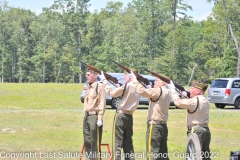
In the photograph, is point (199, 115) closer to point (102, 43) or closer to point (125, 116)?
point (125, 116)

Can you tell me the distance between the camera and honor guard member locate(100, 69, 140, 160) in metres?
10.8

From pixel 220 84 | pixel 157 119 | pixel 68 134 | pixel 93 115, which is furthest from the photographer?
pixel 220 84

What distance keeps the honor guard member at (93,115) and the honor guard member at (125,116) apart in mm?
213

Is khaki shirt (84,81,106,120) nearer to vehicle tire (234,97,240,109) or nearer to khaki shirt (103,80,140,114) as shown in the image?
khaki shirt (103,80,140,114)

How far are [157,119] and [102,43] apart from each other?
76.7m

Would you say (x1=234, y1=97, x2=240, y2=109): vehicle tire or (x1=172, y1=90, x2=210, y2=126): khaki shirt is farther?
(x1=234, y1=97, x2=240, y2=109): vehicle tire

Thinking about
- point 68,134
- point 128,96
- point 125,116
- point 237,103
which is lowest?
point 68,134

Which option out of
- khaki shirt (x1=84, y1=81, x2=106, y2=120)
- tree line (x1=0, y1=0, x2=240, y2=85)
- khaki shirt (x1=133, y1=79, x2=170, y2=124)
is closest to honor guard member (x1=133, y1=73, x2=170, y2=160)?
khaki shirt (x1=133, y1=79, x2=170, y2=124)

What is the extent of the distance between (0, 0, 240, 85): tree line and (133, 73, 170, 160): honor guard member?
54348 millimetres

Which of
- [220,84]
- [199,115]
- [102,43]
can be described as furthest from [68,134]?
[102,43]

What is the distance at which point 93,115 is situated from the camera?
10.8 meters

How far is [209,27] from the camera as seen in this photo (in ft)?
182

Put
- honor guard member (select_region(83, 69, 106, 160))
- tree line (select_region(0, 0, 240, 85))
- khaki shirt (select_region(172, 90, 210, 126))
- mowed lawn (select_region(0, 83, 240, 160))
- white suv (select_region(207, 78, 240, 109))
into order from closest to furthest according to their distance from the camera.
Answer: khaki shirt (select_region(172, 90, 210, 126))
honor guard member (select_region(83, 69, 106, 160))
mowed lawn (select_region(0, 83, 240, 160))
white suv (select_region(207, 78, 240, 109))
tree line (select_region(0, 0, 240, 85))

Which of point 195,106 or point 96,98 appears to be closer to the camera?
point 195,106
